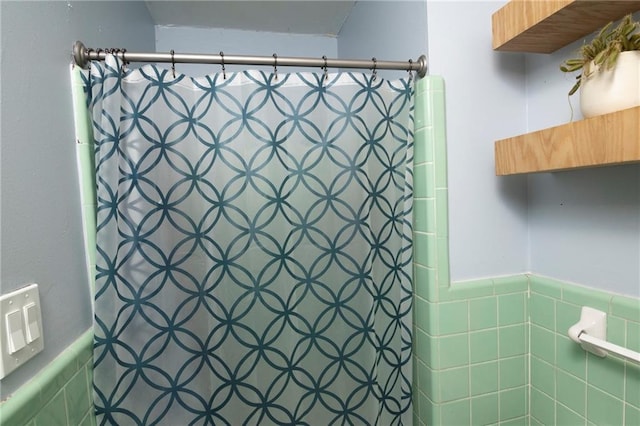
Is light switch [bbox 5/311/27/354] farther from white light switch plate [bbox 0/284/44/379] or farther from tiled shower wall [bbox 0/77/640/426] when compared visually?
tiled shower wall [bbox 0/77/640/426]

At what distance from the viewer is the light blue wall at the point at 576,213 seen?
2.53 feet

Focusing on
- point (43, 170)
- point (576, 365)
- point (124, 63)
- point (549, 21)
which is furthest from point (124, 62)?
point (576, 365)

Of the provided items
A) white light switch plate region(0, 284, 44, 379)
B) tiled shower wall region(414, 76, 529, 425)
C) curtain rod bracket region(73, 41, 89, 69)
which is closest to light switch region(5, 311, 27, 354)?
white light switch plate region(0, 284, 44, 379)

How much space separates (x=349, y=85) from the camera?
37.9 inches

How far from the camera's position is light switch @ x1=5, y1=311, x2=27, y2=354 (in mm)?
532

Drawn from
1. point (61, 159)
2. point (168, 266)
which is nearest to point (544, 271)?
point (168, 266)

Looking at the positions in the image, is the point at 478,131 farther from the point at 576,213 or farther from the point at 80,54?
the point at 80,54

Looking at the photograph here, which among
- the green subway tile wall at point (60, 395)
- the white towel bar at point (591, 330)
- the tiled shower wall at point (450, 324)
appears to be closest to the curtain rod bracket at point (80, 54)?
the green subway tile wall at point (60, 395)

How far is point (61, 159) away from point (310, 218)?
2.01 feet

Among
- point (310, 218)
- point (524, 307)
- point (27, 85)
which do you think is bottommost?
point (524, 307)

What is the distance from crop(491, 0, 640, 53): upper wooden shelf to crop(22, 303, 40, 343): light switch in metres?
1.17

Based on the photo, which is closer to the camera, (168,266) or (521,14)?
(521,14)

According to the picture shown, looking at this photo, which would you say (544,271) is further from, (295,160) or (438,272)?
(295,160)

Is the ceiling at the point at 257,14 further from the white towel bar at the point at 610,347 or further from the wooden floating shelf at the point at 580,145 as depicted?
the white towel bar at the point at 610,347
